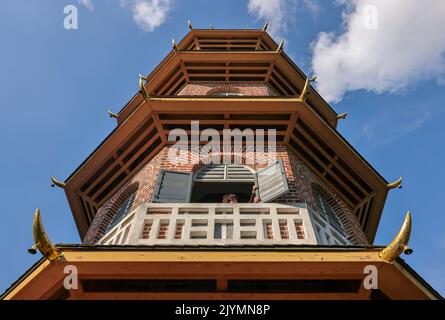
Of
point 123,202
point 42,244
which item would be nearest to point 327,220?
point 123,202

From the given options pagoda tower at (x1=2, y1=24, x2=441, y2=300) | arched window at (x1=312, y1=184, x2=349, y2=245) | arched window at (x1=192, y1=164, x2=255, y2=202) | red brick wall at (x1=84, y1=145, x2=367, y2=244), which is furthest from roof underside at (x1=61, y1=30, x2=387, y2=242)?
arched window at (x1=192, y1=164, x2=255, y2=202)

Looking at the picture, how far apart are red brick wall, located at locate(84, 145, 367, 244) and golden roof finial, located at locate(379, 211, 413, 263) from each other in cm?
389

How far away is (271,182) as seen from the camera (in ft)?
32.4

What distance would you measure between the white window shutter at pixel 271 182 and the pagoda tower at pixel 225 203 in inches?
1.3

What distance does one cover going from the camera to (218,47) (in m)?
23.4

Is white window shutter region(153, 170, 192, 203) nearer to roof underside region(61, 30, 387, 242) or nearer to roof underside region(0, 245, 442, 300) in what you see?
roof underside region(61, 30, 387, 242)

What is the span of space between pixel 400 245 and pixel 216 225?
306 centimetres

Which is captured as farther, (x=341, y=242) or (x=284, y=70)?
(x=284, y=70)

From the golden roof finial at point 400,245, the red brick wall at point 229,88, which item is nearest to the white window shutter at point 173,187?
the golden roof finial at point 400,245

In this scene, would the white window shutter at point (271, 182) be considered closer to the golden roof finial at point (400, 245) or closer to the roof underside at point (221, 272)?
the roof underside at point (221, 272)
